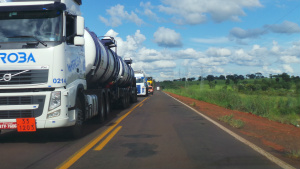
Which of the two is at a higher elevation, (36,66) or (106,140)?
(36,66)

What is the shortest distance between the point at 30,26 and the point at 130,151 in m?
3.95

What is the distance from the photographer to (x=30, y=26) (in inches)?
283

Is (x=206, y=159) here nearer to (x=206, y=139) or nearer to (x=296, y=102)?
(x=206, y=139)

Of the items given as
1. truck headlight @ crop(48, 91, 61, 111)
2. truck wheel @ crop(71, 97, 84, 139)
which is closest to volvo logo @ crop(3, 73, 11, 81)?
truck headlight @ crop(48, 91, 61, 111)

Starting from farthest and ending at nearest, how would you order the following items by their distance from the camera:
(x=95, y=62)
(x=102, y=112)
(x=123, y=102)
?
(x=123, y=102) < (x=102, y=112) < (x=95, y=62)

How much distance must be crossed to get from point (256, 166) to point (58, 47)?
5191 mm

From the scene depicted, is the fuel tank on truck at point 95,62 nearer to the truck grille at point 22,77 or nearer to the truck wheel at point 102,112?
the truck wheel at point 102,112

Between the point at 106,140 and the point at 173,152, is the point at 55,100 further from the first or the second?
the point at 173,152

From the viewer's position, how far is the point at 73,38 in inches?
313

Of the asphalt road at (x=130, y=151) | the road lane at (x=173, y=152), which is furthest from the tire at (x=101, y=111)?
the road lane at (x=173, y=152)

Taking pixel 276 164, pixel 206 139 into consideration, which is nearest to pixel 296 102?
pixel 206 139

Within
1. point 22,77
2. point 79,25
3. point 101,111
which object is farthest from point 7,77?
point 101,111

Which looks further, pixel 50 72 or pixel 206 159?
pixel 50 72

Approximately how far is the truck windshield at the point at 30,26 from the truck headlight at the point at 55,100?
4.48 ft
